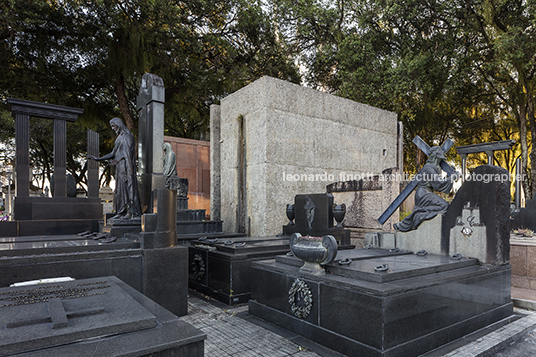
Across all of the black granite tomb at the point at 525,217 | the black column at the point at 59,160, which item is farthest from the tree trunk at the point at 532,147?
the black column at the point at 59,160

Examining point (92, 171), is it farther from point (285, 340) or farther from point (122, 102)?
point (285, 340)

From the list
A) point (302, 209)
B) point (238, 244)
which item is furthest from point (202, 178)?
point (238, 244)

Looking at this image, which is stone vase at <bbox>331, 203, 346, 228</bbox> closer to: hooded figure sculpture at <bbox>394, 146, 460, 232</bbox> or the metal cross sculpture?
the metal cross sculpture

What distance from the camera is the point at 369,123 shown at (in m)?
13.5

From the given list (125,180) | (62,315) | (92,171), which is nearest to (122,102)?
(92,171)

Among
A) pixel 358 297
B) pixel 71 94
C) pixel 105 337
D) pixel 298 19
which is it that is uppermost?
pixel 298 19

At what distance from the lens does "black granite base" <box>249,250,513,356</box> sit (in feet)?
12.7

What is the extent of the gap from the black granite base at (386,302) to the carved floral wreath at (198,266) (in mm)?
1917

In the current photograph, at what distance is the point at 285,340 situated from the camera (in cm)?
454


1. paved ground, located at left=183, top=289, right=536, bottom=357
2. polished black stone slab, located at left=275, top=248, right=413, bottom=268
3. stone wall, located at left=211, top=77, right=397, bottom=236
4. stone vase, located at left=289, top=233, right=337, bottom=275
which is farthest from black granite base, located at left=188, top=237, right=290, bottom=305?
stone wall, located at left=211, top=77, right=397, bottom=236

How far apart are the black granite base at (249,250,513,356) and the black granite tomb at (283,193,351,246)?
8.58 feet

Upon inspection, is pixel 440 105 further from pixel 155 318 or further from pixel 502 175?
pixel 155 318

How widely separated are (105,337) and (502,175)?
231 inches

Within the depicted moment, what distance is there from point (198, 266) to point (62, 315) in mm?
4864
